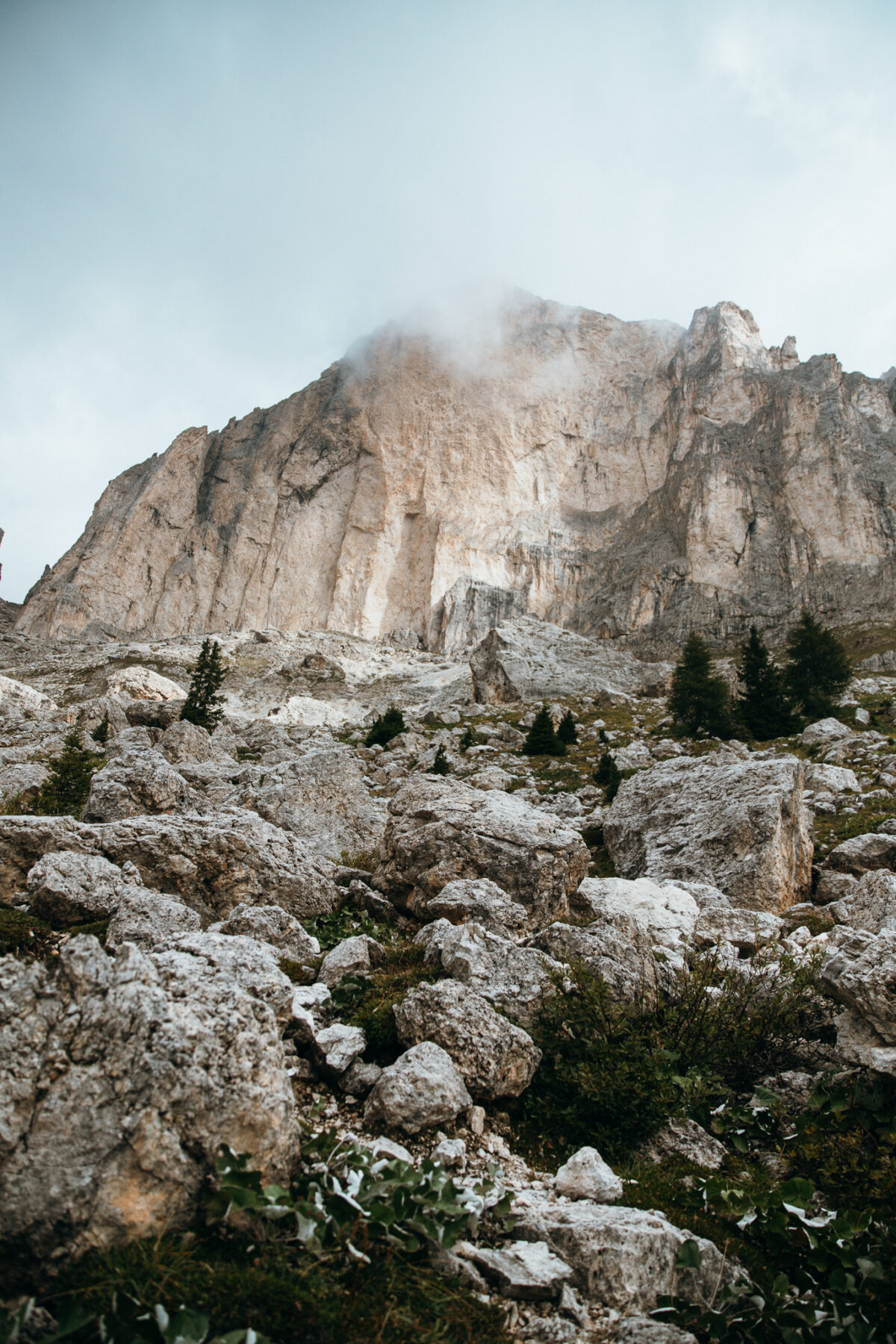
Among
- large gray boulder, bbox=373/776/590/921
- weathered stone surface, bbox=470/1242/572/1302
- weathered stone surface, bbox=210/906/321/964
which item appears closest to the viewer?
weathered stone surface, bbox=470/1242/572/1302

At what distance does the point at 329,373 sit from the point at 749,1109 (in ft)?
451

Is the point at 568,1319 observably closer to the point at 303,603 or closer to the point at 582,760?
the point at 582,760

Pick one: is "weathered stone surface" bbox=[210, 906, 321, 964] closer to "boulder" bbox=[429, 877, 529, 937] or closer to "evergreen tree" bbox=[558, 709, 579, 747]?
"boulder" bbox=[429, 877, 529, 937]

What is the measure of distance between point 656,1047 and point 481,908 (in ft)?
8.41

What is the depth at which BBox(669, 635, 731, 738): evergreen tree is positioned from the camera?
31406mm

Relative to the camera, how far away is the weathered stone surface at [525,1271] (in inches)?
131

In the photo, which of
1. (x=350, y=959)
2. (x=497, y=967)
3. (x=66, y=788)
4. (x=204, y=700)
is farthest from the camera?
(x=204, y=700)

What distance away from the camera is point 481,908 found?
774 centimetres

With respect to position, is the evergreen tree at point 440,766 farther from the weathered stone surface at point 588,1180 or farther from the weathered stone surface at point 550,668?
the weathered stone surface at point 550,668

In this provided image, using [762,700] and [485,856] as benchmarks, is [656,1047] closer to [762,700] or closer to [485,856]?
[485,856]

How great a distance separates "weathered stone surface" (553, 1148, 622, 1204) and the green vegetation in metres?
0.36

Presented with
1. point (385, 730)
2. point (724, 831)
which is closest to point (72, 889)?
point (724, 831)

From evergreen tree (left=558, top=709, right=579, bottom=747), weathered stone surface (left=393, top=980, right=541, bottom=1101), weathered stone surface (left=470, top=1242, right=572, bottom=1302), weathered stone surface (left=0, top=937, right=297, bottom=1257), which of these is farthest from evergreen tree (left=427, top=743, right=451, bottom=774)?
weathered stone surface (left=470, top=1242, right=572, bottom=1302)

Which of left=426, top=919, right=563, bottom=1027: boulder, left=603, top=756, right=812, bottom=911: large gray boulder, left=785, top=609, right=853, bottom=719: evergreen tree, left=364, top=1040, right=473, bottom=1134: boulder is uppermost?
left=785, top=609, right=853, bottom=719: evergreen tree
